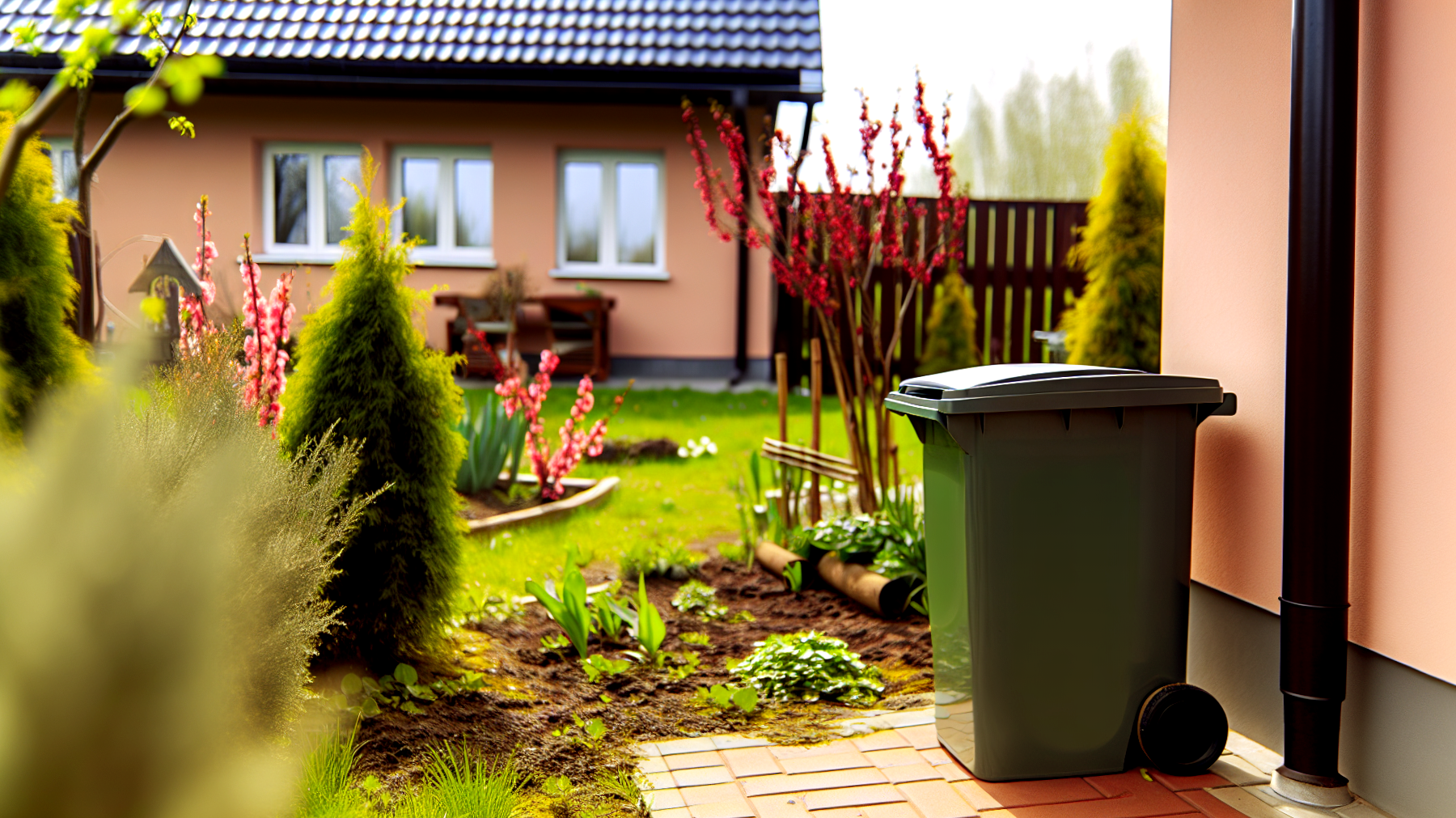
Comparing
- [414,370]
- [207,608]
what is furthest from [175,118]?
[207,608]

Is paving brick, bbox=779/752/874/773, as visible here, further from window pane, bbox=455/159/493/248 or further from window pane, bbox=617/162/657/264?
window pane, bbox=455/159/493/248

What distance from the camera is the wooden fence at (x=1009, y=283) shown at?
11852 mm

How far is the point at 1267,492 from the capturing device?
8.93 feet

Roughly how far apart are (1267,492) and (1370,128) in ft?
3.01

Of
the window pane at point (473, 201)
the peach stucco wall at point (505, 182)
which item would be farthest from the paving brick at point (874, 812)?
the window pane at point (473, 201)

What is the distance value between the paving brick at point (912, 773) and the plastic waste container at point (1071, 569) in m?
0.10

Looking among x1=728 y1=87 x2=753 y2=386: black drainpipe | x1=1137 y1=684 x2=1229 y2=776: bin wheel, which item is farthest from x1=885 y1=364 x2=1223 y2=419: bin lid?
x1=728 y1=87 x2=753 y2=386: black drainpipe

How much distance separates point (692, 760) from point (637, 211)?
10.1 meters

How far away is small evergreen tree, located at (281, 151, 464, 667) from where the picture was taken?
3.12 meters

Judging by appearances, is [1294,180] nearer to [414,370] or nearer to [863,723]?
[863,723]

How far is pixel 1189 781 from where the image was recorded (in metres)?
2.64

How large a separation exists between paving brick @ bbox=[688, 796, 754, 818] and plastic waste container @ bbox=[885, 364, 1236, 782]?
2.01ft

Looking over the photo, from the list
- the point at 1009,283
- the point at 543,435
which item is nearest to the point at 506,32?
Result: the point at 1009,283

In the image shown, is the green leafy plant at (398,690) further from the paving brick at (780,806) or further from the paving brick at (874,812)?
the paving brick at (874,812)
